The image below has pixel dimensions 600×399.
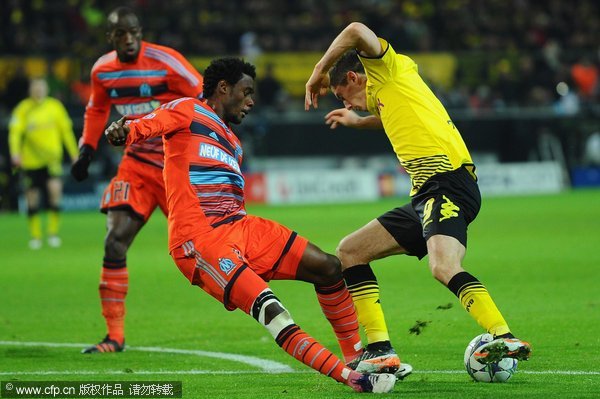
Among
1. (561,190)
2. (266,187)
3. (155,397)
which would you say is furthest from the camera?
(561,190)

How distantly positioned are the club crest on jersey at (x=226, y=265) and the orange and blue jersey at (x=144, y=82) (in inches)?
116

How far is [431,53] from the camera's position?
2992cm

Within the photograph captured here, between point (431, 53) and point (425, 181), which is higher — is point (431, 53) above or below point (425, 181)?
above

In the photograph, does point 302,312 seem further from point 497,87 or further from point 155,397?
point 497,87

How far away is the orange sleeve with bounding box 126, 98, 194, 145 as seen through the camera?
21.1 feet

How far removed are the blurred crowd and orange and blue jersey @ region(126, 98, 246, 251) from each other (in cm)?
1972

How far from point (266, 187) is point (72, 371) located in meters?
19.3

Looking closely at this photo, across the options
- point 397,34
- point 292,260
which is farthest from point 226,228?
point 397,34

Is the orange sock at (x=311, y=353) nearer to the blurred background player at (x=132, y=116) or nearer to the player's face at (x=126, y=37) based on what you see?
the blurred background player at (x=132, y=116)

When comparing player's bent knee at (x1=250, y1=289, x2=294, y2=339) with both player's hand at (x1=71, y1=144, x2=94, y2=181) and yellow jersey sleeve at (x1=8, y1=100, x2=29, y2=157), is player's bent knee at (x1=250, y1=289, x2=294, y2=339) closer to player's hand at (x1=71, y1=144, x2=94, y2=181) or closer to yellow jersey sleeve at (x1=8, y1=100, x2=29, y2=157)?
player's hand at (x1=71, y1=144, x2=94, y2=181)

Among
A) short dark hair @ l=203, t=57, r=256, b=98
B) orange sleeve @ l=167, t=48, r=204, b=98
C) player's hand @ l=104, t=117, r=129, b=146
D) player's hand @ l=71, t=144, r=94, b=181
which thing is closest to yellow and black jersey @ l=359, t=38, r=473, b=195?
short dark hair @ l=203, t=57, r=256, b=98

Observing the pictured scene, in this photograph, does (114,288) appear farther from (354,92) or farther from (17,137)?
(17,137)

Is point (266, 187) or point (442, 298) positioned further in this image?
point (266, 187)

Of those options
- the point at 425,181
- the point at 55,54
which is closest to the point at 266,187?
the point at 55,54
